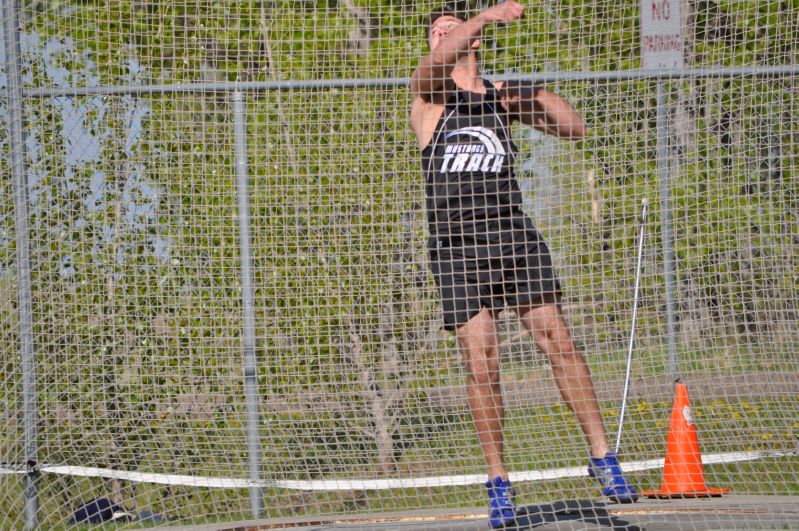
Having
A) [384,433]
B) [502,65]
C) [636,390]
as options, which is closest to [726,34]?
[502,65]

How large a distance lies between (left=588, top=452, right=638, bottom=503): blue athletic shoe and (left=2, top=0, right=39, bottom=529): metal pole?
9.10 feet

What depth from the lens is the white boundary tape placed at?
525 cm

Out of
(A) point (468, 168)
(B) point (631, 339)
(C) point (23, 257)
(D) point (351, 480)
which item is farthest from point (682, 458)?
(C) point (23, 257)

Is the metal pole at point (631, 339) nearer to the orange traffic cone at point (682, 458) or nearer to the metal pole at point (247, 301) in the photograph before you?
the orange traffic cone at point (682, 458)

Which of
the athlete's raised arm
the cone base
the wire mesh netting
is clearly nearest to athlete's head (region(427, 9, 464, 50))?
the athlete's raised arm

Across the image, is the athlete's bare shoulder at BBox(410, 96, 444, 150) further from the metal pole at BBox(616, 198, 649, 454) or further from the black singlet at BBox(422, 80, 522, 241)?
the metal pole at BBox(616, 198, 649, 454)

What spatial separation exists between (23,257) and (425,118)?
2157mm

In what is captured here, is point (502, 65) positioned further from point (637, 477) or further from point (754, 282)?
point (637, 477)

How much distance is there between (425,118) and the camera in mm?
4805

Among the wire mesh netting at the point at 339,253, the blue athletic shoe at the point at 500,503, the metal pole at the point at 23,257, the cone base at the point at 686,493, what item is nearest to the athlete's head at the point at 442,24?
the wire mesh netting at the point at 339,253

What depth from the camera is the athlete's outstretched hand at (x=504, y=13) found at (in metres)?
4.27

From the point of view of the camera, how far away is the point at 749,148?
5594mm

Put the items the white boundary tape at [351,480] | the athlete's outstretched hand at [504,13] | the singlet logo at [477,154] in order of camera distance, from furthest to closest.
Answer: the white boundary tape at [351,480], the singlet logo at [477,154], the athlete's outstretched hand at [504,13]

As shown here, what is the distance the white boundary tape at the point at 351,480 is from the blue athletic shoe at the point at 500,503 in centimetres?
77
